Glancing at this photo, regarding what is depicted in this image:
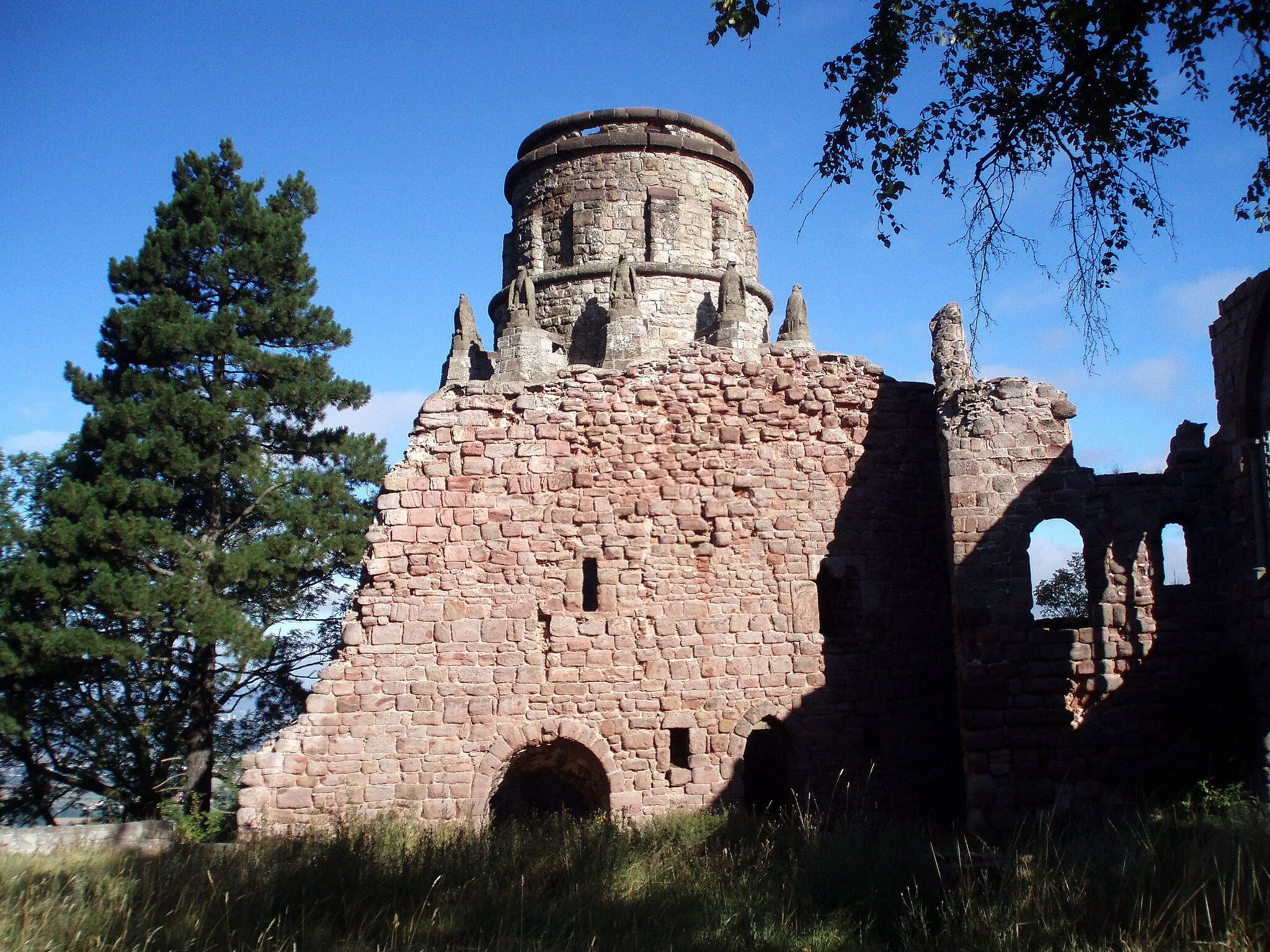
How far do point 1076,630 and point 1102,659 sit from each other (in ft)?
1.08

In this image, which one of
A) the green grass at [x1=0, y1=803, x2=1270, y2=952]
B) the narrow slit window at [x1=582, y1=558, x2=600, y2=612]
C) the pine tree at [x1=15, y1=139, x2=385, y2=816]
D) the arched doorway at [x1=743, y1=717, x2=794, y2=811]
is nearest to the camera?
the green grass at [x1=0, y1=803, x2=1270, y2=952]

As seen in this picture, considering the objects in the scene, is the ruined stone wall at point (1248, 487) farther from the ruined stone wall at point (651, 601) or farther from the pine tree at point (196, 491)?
the pine tree at point (196, 491)

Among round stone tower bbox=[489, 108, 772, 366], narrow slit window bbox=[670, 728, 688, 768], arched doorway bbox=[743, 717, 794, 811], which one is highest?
round stone tower bbox=[489, 108, 772, 366]

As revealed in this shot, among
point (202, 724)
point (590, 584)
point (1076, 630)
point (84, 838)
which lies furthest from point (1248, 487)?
point (202, 724)

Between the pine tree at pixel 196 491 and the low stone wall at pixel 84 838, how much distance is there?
658cm

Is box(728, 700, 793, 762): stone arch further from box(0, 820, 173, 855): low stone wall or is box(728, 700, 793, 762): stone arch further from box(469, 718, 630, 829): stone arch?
box(0, 820, 173, 855): low stone wall

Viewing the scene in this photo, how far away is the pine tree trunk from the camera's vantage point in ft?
55.0

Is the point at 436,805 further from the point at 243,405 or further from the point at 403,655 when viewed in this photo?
the point at 243,405

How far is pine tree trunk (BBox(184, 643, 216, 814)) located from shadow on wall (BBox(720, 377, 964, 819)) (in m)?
10.4

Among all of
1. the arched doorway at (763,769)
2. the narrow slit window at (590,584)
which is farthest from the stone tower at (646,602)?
the arched doorway at (763,769)

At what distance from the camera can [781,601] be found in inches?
405

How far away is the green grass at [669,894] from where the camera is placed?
207 inches

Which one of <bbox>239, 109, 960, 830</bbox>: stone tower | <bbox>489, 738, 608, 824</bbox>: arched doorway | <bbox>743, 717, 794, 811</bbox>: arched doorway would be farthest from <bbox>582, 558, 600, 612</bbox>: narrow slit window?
<bbox>743, 717, 794, 811</bbox>: arched doorway

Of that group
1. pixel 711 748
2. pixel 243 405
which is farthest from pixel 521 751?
pixel 243 405
